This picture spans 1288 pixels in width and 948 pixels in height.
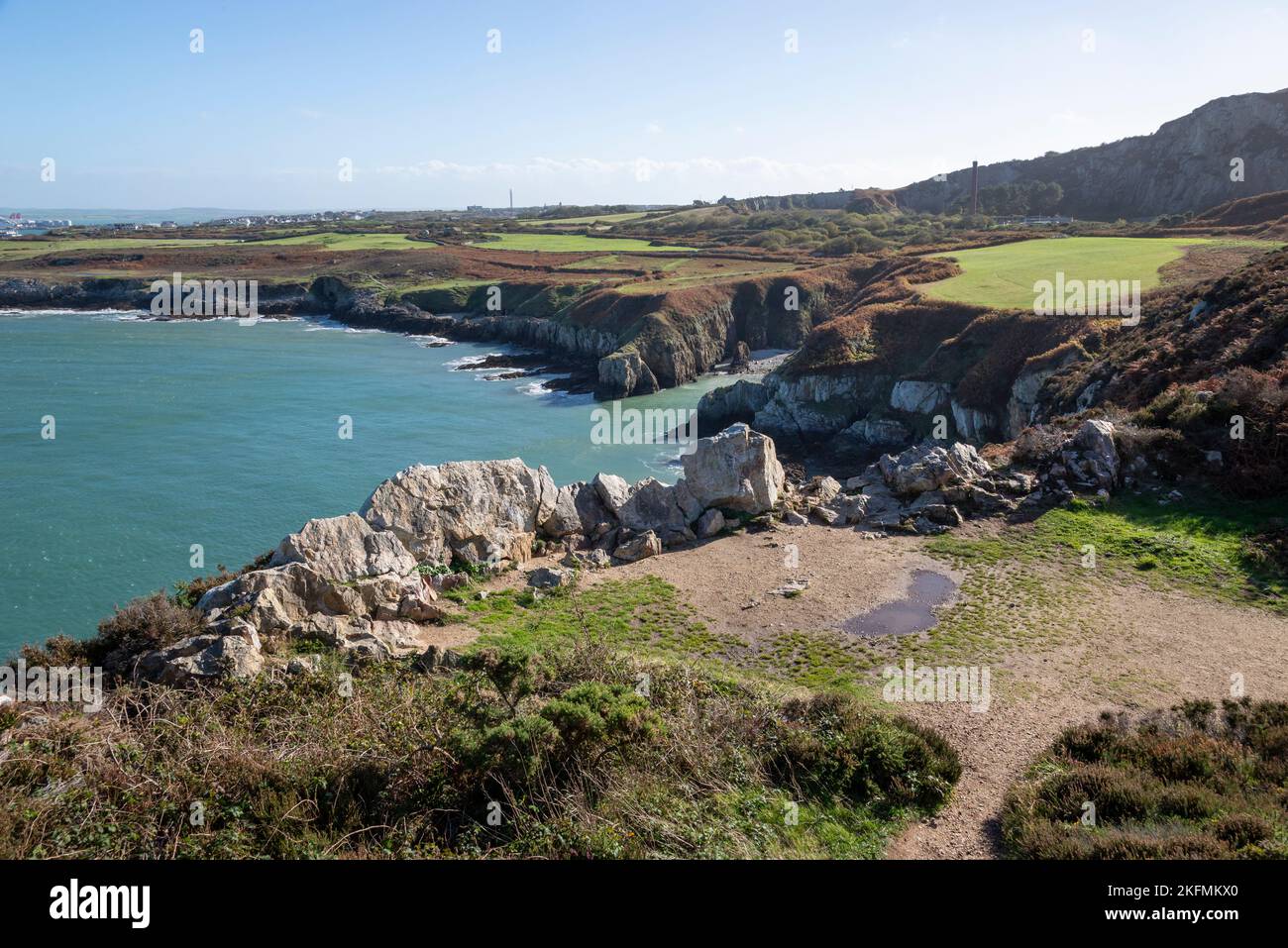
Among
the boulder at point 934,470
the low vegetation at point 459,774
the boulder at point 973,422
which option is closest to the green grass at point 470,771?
the low vegetation at point 459,774

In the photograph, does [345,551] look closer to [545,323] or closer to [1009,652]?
[1009,652]

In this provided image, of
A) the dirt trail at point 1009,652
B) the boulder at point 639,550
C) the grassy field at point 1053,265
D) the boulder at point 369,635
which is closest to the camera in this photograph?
the dirt trail at point 1009,652

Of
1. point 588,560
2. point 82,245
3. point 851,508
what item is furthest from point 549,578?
point 82,245

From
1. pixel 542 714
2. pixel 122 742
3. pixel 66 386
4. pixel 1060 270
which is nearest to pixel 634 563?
pixel 542 714

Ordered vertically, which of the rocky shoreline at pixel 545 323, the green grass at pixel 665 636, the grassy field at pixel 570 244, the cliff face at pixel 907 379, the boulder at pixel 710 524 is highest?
the grassy field at pixel 570 244

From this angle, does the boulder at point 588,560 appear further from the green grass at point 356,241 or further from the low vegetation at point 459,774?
the green grass at point 356,241
